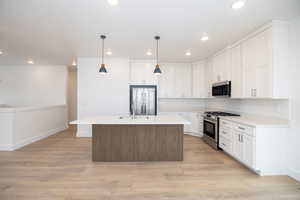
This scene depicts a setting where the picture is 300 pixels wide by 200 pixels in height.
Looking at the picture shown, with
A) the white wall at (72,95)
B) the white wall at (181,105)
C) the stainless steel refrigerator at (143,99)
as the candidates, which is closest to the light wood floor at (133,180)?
the stainless steel refrigerator at (143,99)

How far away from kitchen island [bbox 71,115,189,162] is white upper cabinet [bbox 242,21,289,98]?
178 centimetres

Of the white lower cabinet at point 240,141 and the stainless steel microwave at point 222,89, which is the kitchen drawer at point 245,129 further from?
the stainless steel microwave at point 222,89

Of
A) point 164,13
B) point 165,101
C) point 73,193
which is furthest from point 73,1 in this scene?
point 165,101

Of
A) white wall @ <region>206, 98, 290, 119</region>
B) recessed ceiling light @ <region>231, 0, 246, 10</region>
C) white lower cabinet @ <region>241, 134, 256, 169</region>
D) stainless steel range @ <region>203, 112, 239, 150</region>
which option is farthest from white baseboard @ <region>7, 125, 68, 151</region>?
white wall @ <region>206, 98, 290, 119</region>

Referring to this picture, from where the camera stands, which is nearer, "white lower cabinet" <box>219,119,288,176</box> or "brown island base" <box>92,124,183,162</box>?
"white lower cabinet" <box>219,119,288,176</box>

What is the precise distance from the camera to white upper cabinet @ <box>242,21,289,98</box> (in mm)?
2504

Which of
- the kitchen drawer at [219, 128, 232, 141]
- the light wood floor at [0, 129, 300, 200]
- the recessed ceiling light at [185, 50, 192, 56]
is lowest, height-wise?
the light wood floor at [0, 129, 300, 200]

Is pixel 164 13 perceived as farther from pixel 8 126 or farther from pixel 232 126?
pixel 8 126

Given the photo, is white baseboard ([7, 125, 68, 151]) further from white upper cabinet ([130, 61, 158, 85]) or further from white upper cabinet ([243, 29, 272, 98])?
white upper cabinet ([243, 29, 272, 98])

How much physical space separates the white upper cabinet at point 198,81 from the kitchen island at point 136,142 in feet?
8.49

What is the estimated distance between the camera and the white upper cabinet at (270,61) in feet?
8.21

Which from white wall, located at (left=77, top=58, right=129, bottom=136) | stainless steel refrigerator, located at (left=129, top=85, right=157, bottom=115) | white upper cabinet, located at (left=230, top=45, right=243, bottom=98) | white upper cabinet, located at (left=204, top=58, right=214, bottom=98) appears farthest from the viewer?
stainless steel refrigerator, located at (left=129, top=85, right=157, bottom=115)

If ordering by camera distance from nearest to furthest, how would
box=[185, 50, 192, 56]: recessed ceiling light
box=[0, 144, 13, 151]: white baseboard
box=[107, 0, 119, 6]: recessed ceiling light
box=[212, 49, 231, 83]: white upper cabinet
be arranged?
box=[107, 0, 119, 6]: recessed ceiling light < box=[0, 144, 13, 151]: white baseboard < box=[212, 49, 231, 83]: white upper cabinet < box=[185, 50, 192, 56]: recessed ceiling light

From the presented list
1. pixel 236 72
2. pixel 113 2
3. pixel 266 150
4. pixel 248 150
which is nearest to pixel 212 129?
pixel 248 150
